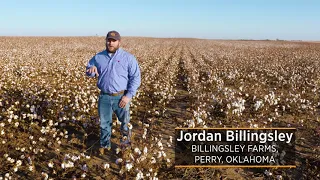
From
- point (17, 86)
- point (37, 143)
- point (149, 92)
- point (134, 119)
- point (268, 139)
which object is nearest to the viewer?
point (37, 143)

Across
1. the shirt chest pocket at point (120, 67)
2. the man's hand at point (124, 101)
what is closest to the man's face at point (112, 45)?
the shirt chest pocket at point (120, 67)

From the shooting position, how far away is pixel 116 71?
5.40 m

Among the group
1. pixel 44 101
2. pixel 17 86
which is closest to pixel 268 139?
pixel 44 101

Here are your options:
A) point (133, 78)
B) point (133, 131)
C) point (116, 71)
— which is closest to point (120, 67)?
point (116, 71)

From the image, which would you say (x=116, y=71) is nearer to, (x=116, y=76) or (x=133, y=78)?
(x=116, y=76)

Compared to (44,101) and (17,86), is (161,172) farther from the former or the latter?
(17,86)

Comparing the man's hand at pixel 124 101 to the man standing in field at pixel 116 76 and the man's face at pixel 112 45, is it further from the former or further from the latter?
the man's face at pixel 112 45

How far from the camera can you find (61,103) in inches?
354

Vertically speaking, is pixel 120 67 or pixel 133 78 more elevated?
pixel 120 67

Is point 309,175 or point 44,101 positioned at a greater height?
point 44,101

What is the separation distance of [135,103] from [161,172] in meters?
4.73

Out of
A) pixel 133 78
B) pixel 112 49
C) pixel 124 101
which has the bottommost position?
pixel 124 101

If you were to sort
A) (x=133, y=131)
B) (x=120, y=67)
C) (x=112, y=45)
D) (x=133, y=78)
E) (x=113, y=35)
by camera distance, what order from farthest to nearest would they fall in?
1. (x=133, y=131)
2. (x=133, y=78)
3. (x=120, y=67)
4. (x=112, y=45)
5. (x=113, y=35)

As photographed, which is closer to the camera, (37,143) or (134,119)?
(37,143)
